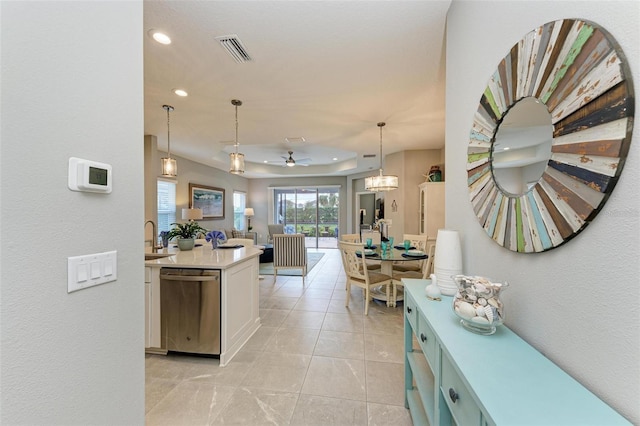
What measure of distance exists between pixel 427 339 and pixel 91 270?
4.88ft

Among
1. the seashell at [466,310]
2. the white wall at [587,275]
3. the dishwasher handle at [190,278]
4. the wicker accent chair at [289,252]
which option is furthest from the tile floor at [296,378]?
the wicker accent chair at [289,252]

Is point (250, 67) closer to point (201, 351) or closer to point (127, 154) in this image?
point (127, 154)

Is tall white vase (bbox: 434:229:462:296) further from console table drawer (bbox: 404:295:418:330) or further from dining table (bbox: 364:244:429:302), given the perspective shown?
dining table (bbox: 364:244:429:302)

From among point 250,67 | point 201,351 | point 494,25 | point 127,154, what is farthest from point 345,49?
point 201,351

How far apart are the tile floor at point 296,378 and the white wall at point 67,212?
83 centimetres

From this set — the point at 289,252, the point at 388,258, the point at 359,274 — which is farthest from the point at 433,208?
the point at 289,252

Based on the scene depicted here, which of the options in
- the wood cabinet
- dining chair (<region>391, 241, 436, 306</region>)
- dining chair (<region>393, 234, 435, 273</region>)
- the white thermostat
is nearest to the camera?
the white thermostat

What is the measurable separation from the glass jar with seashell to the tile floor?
1.13m

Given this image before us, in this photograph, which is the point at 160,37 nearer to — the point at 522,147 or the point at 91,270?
the point at 91,270

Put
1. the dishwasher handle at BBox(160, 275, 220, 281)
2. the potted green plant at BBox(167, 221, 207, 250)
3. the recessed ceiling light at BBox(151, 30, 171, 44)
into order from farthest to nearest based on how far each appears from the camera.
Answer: the potted green plant at BBox(167, 221, 207, 250), the dishwasher handle at BBox(160, 275, 220, 281), the recessed ceiling light at BBox(151, 30, 171, 44)

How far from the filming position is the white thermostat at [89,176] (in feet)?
2.96

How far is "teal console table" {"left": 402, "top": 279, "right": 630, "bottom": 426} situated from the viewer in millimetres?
656

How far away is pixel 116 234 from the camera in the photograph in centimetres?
108

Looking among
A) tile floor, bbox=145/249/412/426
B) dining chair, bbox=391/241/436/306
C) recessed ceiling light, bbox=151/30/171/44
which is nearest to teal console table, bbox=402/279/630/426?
tile floor, bbox=145/249/412/426
